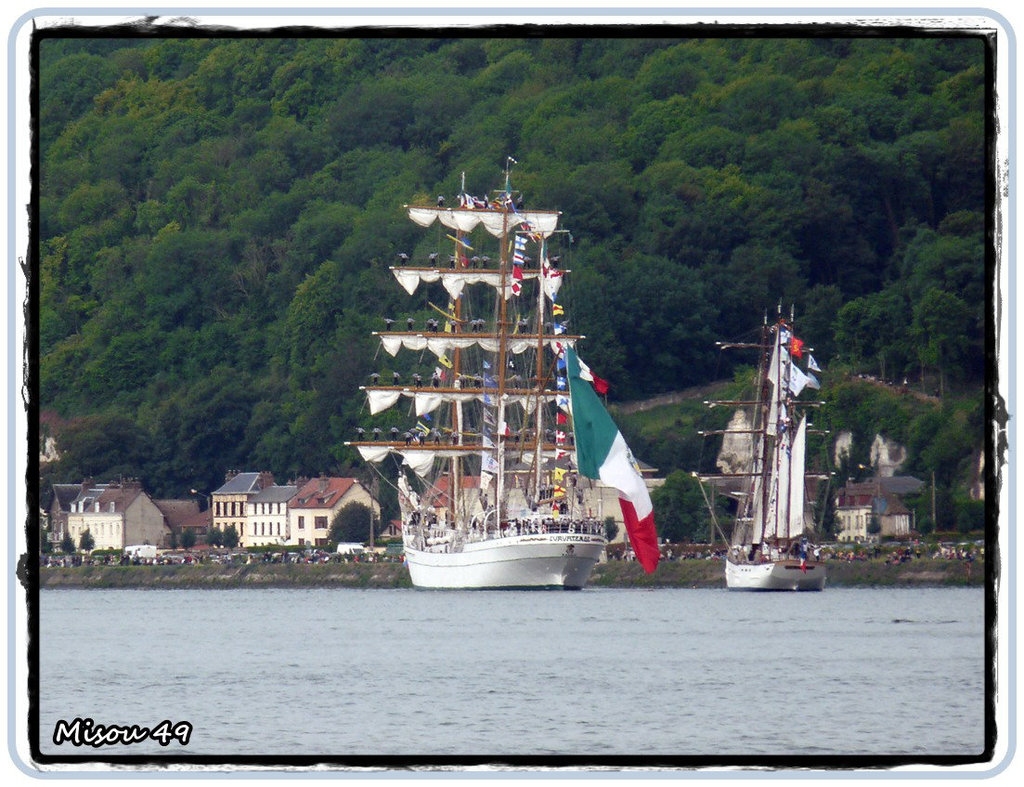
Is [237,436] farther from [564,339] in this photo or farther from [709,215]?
[564,339]

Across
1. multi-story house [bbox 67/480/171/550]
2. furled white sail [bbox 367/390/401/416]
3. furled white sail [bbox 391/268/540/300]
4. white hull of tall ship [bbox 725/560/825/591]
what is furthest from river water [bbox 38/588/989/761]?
multi-story house [bbox 67/480/171/550]

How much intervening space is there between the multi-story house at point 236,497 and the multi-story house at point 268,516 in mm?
385

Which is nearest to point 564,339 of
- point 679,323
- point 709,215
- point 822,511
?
point 822,511

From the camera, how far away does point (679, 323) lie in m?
92.9

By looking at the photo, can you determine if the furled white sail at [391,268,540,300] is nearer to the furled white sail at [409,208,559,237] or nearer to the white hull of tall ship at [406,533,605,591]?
the furled white sail at [409,208,559,237]

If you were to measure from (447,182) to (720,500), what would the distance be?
39.1 meters

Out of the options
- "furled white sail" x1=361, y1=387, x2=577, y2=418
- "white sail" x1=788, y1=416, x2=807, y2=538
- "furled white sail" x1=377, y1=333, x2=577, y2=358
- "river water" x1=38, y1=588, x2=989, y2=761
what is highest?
"furled white sail" x1=377, y1=333, x2=577, y2=358

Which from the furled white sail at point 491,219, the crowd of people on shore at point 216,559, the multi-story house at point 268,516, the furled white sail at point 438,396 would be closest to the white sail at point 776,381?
the furled white sail at point 438,396

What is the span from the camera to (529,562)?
186 ft

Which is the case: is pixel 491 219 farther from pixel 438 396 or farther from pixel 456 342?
pixel 438 396

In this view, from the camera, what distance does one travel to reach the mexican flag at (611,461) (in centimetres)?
4050

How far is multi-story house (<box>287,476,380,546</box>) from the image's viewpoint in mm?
81688

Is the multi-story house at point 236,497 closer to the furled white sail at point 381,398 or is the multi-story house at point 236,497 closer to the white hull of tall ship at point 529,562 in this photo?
the furled white sail at point 381,398

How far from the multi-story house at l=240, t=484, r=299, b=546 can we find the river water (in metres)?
36.6
